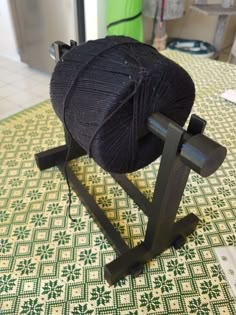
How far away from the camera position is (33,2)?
1851mm

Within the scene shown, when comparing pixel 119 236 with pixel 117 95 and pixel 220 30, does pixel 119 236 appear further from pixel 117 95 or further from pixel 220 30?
pixel 220 30

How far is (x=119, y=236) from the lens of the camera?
0.83 m

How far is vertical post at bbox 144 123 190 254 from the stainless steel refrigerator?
159 centimetres

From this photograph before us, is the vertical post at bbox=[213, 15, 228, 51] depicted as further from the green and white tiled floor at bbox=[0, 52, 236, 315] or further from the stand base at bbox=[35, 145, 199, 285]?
the stand base at bbox=[35, 145, 199, 285]

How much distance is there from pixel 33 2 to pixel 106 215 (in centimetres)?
171

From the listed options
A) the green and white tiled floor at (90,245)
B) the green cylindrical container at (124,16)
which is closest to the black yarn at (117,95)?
the green and white tiled floor at (90,245)

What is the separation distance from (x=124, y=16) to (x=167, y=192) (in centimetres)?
186

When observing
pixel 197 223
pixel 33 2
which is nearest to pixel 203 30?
pixel 33 2

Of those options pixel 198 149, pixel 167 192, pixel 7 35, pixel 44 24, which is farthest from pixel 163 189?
pixel 7 35

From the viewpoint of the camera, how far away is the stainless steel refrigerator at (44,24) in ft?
5.91

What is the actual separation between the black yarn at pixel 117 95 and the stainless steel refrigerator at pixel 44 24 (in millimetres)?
1309

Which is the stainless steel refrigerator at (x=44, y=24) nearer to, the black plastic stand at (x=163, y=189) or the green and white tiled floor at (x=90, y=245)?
the green and white tiled floor at (x=90, y=245)

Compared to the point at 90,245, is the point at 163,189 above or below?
above

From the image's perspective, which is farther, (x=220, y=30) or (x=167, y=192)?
(x=220, y=30)
